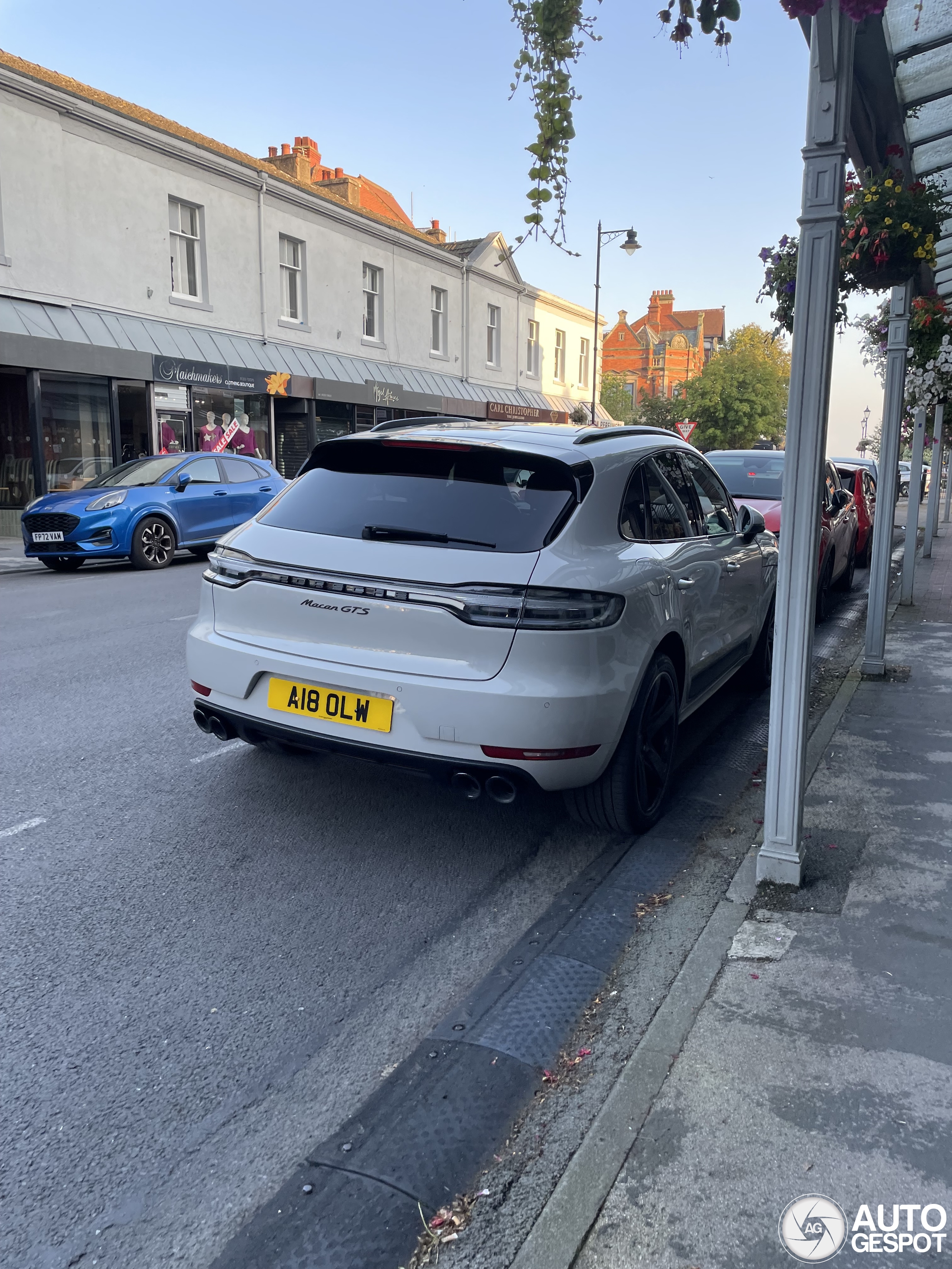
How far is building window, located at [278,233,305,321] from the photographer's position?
77.5 ft

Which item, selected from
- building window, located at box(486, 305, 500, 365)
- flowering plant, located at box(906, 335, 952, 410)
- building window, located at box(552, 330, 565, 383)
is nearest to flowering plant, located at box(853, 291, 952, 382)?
flowering plant, located at box(906, 335, 952, 410)

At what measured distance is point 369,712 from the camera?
3680mm

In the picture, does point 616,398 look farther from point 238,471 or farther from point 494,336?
point 238,471

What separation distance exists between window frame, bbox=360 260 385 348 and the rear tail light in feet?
79.5

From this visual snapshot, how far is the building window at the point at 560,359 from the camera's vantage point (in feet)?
125

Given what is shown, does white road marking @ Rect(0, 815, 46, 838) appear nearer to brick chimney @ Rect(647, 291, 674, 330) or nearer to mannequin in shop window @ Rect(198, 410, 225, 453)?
mannequin in shop window @ Rect(198, 410, 225, 453)

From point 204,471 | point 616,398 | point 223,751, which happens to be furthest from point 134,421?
point 616,398

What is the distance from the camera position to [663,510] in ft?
15.3

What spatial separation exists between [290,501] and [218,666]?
0.79 metres

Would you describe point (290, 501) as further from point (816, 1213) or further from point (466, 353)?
point (466, 353)

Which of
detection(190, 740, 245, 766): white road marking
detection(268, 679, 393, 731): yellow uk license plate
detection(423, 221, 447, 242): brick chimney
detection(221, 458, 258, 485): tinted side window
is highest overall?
detection(423, 221, 447, 242): brick chimney

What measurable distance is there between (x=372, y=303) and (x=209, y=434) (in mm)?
8199

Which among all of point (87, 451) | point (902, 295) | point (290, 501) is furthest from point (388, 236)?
point (290, 501)

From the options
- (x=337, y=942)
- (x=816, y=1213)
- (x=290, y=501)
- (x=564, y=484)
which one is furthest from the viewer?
(x=290, y=501)
